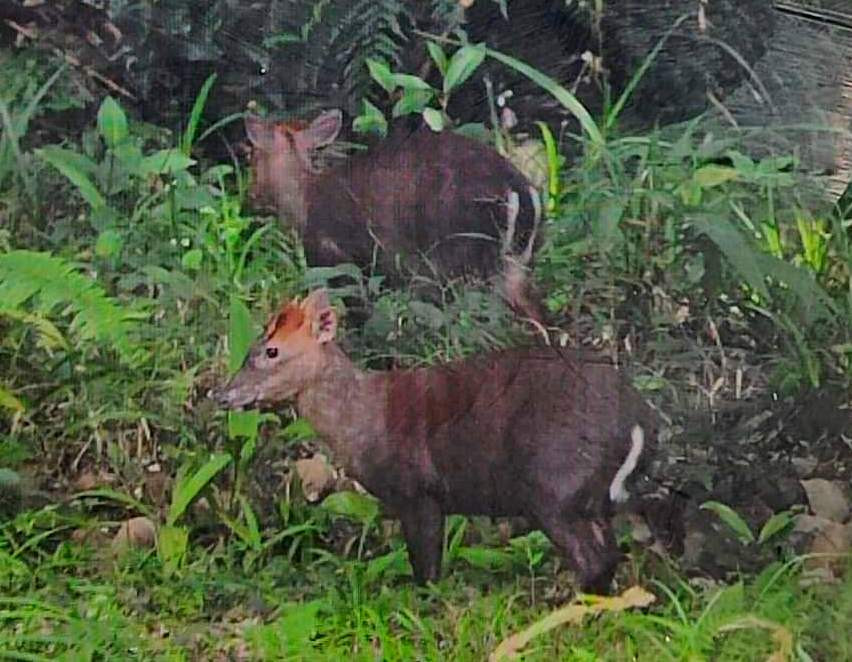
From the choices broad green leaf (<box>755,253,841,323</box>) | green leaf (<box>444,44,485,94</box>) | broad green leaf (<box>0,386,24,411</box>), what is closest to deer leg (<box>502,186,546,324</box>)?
green leaf (<box>444,44,485,94</box>)

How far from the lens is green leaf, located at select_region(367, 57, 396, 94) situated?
1.14m

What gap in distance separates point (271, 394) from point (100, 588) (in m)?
0.25

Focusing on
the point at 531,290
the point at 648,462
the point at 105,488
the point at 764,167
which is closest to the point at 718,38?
the point at 764,167

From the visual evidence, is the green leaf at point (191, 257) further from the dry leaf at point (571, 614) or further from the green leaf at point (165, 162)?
the dry leaf at point (571, 614)

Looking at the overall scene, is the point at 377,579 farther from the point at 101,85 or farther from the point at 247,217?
the point at 101,85

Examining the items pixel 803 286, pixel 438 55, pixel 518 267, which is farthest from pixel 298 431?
pixel 803 286

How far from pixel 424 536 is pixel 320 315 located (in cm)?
24

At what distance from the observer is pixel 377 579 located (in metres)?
1.15

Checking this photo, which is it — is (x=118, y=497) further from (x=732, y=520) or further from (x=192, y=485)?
(x=732, y=520)

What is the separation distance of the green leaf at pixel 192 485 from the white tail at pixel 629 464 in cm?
38

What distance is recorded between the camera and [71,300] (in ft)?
3.69

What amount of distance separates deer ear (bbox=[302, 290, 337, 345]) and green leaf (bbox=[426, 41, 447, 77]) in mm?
245

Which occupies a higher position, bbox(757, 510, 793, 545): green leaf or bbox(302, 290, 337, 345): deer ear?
bbox(302, 290, 337, 345): deer ear

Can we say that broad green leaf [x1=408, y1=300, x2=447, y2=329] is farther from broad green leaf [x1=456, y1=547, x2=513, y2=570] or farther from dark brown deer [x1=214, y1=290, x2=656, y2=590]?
broad green leaf [x1=456, y1=547, x2=513, y2=570]
